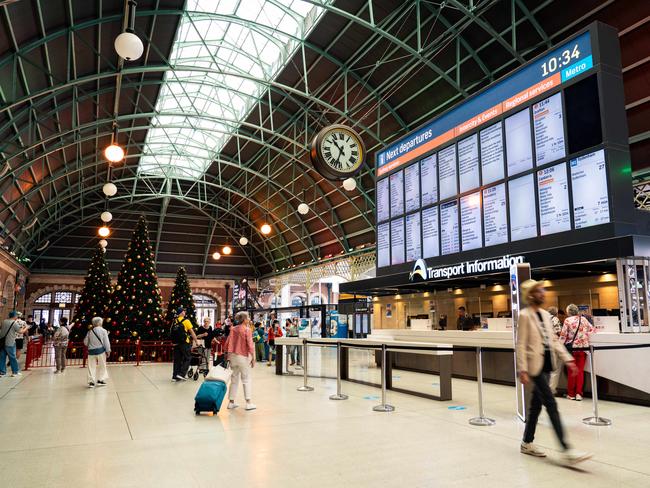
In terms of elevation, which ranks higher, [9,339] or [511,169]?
[511,169]

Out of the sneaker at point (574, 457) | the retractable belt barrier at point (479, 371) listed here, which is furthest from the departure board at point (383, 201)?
the sneaker at point (574, 457)

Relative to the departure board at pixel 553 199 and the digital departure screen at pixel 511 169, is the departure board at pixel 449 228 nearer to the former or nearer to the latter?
the digital departure screen at pixel 511 169

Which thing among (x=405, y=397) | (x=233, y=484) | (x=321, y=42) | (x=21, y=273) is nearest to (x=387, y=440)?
(x=233, y=484)

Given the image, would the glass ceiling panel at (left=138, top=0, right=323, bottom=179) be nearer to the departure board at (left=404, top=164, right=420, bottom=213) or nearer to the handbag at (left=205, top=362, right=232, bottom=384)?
the departure board at (left=404, top=164, right=420, bottom=213)

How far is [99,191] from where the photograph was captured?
35594 mm

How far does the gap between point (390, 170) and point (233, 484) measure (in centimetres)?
1275

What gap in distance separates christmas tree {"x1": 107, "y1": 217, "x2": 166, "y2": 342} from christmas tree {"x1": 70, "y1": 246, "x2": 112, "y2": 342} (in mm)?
716

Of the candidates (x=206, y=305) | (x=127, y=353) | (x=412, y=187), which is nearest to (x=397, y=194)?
(x=412, y=187)

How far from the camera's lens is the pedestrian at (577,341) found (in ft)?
27.1

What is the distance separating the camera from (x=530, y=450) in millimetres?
4812

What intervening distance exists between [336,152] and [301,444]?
808 centimetres

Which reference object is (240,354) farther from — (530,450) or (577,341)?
(577,341)

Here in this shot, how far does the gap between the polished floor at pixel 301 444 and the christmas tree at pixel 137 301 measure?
9475 mm

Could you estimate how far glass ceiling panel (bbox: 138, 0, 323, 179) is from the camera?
17.3 m
